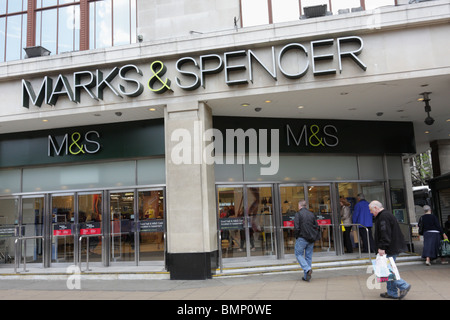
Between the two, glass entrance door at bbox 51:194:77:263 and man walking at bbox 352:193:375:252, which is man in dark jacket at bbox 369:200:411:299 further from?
glass entrance door at bbox 51:194:77:263

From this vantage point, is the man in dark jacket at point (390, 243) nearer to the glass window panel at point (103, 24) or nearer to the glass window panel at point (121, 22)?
the glass window panel at point (121, 22)

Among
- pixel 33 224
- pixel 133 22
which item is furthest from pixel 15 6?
pixel 33 224

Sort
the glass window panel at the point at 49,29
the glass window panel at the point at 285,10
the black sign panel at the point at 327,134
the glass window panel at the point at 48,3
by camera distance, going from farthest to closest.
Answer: the glass window panel at the point at 48,3 < the glass window panel at the point at 49,29 < the black sign panel at the point at 327,134 < the glass window panel at the point at 285,10

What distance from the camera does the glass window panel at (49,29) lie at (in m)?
12.0

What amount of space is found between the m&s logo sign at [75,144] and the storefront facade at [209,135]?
0.15ft

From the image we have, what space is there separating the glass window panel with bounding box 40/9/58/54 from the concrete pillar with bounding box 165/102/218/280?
16.2 ft

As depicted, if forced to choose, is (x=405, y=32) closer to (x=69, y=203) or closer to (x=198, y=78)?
(x=198, y=78)

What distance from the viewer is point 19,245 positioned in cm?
1204

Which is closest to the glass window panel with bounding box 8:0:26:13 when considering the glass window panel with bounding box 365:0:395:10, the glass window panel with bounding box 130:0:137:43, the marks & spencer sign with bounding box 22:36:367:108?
the marks & spencer sign with bounding box 22:36:367:108

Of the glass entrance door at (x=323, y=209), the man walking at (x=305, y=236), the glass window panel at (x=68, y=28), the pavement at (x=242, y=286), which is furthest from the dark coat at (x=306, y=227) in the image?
the glass window panel at (x=68, y=28)

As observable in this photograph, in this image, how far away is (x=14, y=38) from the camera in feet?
40.2

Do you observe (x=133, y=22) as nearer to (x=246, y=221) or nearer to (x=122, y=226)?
(x=122, y=226)

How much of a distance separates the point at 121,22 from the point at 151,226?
20.2ft
